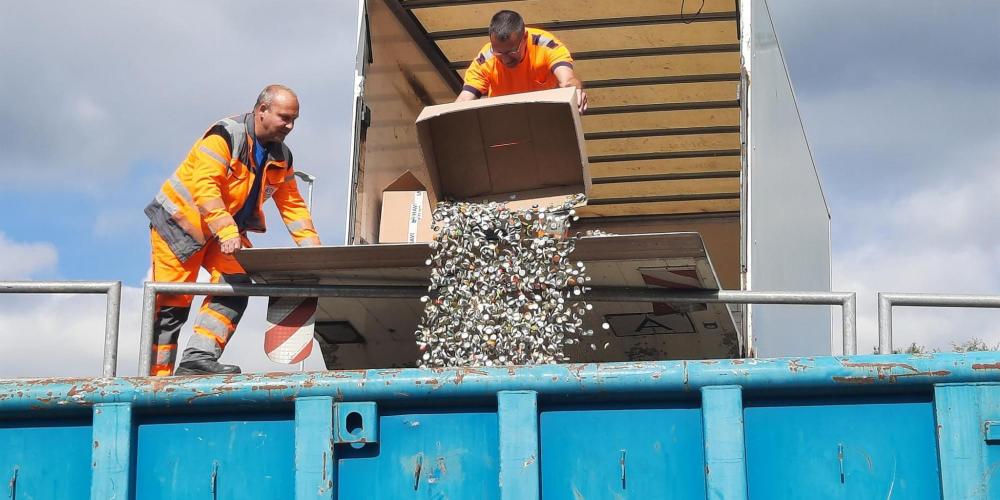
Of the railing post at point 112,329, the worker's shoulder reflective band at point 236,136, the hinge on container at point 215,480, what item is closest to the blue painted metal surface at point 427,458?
the hinge on container at point 215,480

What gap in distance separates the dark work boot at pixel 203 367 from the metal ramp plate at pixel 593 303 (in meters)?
0.40

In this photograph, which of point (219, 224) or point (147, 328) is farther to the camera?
point (219, 224)

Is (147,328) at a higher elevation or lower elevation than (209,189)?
lower

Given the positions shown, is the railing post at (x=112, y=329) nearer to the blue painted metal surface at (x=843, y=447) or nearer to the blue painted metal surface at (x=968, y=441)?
the blue painted metal surface at (x=843, y=447)

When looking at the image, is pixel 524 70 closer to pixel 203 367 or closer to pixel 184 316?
pixel 184 316

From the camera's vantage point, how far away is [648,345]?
5270 mm

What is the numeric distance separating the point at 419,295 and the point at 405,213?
1580 mm

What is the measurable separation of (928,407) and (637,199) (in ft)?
21.9

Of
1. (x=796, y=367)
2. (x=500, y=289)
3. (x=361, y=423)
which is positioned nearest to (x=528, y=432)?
(x=361, y=423)

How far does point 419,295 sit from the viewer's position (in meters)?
4.46

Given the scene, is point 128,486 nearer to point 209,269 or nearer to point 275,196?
point 209,269

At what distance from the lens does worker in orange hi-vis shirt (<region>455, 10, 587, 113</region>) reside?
5.56m

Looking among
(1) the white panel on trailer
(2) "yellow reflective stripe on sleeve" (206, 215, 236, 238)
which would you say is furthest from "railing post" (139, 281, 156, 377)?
(1) the white panel on trailer

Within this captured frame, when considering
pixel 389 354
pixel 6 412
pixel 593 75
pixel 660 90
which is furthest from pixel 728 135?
pixel 6 412
